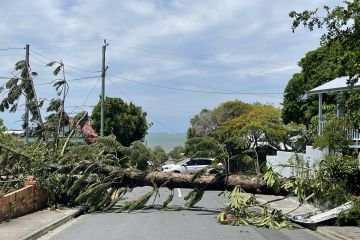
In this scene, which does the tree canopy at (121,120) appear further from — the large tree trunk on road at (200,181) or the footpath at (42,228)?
the footpath at (42,228)

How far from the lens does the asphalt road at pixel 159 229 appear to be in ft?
45.7

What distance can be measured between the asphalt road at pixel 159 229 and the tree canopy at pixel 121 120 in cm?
3789

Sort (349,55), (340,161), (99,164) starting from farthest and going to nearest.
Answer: (99,164), (340,161), (349,55)

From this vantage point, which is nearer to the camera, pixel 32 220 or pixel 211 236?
pixel 211 236

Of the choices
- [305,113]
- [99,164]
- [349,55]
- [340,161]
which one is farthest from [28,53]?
[349,55]

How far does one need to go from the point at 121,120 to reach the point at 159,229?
42600mm

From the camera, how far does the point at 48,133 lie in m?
23.8

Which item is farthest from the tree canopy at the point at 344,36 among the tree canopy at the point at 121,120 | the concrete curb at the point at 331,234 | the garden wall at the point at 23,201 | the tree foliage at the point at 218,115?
the tree foliage at the point at 218,115

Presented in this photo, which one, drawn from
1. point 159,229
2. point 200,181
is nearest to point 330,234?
point 159,229

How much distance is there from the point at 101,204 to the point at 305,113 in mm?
29964

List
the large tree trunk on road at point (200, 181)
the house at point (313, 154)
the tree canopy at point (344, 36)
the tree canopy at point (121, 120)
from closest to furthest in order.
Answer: the tree canopy at point (344, 36), the large tree trunk on road at point (200, 181), the house at point (313, 154), the tree canopy at point (121, 120)

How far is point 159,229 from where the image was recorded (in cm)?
1521

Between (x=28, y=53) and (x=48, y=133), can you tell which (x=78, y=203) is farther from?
(x=28, y=53)

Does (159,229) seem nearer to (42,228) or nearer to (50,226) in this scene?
(50,226)
